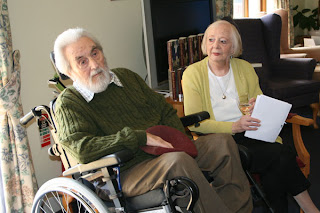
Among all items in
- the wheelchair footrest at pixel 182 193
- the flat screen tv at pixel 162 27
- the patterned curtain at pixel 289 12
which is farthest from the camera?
the patterned curtain at pixel 289 12

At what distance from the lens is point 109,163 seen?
4.61 feet

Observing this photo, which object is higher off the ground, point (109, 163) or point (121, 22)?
point (121, 22)

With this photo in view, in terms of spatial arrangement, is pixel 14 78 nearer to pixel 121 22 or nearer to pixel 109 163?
pixel 109 163

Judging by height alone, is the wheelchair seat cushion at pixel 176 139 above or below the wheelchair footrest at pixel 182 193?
above

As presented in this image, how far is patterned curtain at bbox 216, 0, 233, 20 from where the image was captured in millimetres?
4141

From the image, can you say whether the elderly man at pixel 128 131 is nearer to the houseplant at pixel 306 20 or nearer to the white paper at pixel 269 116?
the white paper at pixel 269 116

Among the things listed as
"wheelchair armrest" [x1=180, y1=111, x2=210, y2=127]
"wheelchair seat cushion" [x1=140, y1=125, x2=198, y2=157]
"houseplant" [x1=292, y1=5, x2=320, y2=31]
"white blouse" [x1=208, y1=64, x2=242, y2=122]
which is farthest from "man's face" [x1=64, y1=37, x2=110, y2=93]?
"houseplant" [x1=292, y1=5, x2=320, y2=31]

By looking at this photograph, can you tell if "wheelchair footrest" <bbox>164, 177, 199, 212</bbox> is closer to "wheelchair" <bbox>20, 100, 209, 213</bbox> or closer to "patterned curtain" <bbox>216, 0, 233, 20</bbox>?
→ "wheelchair" <bbox>20, 100, 209, 213</bbox>

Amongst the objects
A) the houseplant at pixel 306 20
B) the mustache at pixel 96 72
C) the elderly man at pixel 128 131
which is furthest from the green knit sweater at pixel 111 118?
the houseplant at pixel 306 20

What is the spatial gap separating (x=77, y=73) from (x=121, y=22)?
1.38 meters

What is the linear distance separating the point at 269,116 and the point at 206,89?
39 cm

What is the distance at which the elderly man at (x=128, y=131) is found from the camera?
1.49m

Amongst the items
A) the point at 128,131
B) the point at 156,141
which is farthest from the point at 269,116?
the point at 128,131

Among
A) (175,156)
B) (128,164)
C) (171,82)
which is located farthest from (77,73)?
(171,82)
